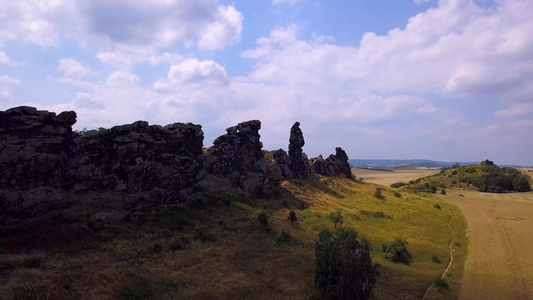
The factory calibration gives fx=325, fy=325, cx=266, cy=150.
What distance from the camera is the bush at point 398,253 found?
3869 cm

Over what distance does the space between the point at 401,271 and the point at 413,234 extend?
668 inches

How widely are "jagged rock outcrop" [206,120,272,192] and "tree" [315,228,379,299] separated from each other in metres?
32.0

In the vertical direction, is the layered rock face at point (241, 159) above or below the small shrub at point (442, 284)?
above

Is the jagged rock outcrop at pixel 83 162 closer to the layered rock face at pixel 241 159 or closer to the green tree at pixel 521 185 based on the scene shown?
the layered rock face at pixel 241 159

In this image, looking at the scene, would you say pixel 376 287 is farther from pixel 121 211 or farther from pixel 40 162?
pixel 40 162

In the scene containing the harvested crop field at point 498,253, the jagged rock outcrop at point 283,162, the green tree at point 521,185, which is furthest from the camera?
the green tree at point 521,185

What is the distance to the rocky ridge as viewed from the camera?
108 ft

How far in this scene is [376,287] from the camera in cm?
3023

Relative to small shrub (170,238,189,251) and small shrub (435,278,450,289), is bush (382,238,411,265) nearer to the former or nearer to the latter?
small shrub (435,278,450,289)

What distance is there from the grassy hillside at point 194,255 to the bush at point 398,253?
0.90 m

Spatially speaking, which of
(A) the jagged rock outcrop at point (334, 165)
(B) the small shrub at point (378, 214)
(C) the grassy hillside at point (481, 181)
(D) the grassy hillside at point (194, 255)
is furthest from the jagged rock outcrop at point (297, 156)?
(C) the grassy hillside at point (481, 181)

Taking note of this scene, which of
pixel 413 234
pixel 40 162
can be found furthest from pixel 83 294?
pixel 413 234

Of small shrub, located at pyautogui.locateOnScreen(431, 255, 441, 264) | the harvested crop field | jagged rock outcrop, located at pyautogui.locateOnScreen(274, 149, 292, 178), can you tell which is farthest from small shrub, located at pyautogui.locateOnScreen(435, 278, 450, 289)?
jagged rock outcrop, located at pyautogui.locateOnScreen(274, 149, 292, 178)

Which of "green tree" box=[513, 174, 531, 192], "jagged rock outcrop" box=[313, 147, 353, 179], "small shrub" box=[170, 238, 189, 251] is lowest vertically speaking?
"small shrub" box=[170, 238, 189, 251]
